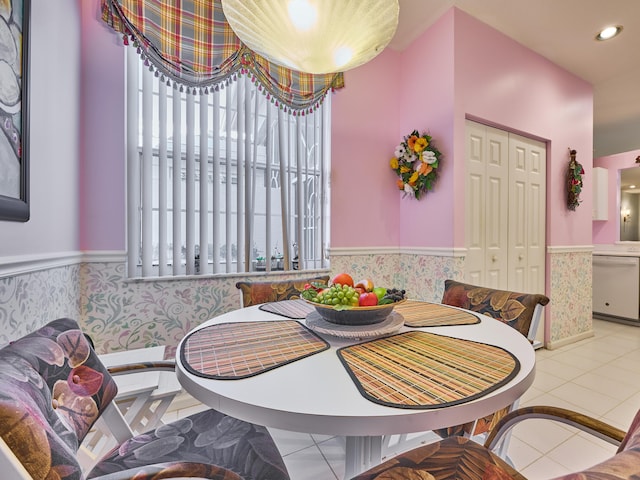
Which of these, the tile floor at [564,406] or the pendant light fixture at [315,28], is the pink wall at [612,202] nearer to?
the tile floor at [564,406]

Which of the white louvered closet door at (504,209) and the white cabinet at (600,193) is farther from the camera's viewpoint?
the white cabinet at (600,193)

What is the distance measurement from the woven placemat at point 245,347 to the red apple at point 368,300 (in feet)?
0.65

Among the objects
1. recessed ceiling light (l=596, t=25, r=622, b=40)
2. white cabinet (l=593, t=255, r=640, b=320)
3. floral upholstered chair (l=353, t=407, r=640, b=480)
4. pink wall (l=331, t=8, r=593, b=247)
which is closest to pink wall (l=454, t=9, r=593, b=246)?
pink wall (l=331, t=8, r=593, b=247)

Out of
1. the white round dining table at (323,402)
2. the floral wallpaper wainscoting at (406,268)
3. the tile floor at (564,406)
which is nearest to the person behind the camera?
the white round dining table at (323,402)

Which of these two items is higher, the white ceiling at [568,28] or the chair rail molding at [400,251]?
the white ceiling at [568,28]

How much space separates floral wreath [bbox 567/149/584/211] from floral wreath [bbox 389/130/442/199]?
183 cm

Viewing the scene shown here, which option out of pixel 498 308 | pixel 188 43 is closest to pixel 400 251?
pixel 498 308

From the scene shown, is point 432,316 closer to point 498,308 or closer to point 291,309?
point 498,308

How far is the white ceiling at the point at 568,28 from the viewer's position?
246cm

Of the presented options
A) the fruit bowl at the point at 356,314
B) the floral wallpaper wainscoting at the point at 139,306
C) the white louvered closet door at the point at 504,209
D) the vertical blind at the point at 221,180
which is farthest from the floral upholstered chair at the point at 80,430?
the white louvered closet door at the point at 504,209

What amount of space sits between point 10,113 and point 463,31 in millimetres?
2961

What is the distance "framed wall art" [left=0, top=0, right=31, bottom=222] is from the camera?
1.01 m

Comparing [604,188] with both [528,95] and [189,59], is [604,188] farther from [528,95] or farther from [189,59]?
[189,59]

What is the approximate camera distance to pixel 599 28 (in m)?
2.72
